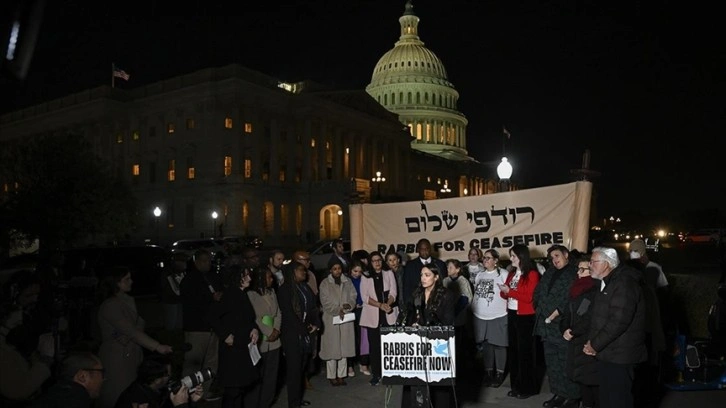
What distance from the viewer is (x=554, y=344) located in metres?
8.21

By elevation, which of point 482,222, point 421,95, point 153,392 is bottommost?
point 153,392

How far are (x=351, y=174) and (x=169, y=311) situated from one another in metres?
71.6

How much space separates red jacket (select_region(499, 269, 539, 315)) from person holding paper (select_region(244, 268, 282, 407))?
332cm

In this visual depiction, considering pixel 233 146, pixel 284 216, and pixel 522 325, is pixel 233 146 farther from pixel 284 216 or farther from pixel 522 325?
pixel 522 325

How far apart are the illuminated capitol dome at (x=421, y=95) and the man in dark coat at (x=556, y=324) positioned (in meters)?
109

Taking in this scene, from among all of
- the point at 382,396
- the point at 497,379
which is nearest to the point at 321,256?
the point at 497,379

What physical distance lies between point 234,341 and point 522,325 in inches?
161

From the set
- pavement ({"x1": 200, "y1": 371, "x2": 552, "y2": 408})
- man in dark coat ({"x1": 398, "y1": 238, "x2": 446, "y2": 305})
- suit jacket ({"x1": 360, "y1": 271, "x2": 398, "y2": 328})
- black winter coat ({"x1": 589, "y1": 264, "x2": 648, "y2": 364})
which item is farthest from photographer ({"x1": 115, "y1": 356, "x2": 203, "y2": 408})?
man in dark coat ({"x1": 398, "y1": 238, "x2": 446, "y2": 305})

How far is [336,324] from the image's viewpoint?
9469 millimetres

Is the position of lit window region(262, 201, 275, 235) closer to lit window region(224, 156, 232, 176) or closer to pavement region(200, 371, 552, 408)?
lit window region(224, 156, 232, 176)

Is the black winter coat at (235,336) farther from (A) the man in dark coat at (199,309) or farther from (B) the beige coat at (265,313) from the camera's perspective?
(A) the man in dark coat at (199,309)

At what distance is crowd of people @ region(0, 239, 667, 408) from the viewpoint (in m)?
5.63

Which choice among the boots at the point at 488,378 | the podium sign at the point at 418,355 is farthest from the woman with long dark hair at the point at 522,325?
the podium sign at the point at 418,355

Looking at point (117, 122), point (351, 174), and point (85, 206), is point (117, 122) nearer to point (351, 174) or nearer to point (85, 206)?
point (351, 174)
